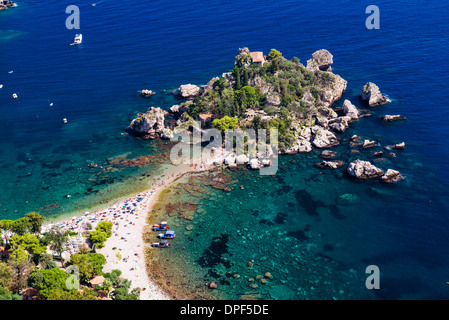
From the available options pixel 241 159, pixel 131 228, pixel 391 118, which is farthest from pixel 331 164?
pixel 131 228

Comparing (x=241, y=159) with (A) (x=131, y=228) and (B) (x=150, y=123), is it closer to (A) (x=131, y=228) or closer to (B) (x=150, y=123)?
(B) (x=150, y=123)

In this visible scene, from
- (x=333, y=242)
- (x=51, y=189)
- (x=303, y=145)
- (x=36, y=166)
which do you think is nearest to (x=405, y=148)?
(x=303, y=145)

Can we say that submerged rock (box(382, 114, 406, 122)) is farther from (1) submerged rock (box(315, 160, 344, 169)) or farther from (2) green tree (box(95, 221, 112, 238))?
(2) green tree (box(95, 221, 112, 238))

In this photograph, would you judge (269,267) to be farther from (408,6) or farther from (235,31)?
(408,6)
